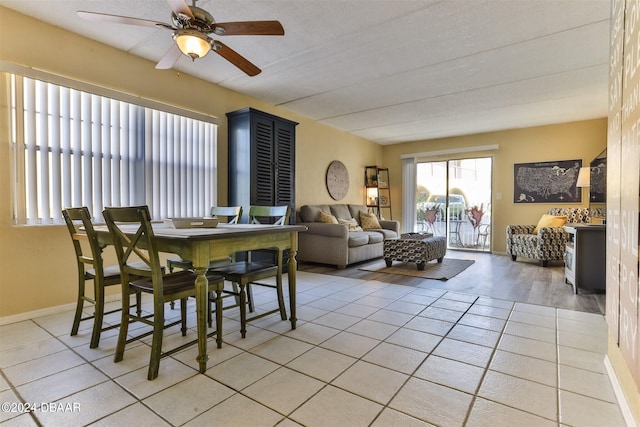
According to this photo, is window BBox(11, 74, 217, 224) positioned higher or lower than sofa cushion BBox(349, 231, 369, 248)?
higher

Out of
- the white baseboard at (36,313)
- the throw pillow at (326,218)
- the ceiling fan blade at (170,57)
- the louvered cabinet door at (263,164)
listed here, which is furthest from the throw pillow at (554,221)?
the white baseboard at (36,313)

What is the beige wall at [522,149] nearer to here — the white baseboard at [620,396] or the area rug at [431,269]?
the area rug at [431,269]

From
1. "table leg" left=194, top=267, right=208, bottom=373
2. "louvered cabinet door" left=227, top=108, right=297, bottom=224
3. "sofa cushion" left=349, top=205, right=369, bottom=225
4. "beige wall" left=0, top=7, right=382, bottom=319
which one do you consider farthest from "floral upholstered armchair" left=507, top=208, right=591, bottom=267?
"beige wall" left=0, top=7, right=382, bottom=319

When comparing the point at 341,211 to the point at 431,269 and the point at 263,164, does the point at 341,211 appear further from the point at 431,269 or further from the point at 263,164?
the point at 263,164

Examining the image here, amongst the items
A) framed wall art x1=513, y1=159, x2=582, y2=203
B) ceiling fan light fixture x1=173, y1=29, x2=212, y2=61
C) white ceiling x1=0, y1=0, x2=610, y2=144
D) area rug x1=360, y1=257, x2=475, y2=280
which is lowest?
area rug x1=360, y1=257, x2=475, y2=280

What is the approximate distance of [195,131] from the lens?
12.3ft

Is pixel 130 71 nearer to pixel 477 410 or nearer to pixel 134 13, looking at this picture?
pixel 134 13

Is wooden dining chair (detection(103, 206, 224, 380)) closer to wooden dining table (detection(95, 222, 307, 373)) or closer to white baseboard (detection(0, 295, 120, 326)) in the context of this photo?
wooden dining table (detection(95, 222, 307, 373))

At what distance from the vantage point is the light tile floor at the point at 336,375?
1.34 metres

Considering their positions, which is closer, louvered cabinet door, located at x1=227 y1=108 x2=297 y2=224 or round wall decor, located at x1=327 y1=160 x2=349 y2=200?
louvered cabinet door, located at x1=227 y1=108 x2=297 y2=224

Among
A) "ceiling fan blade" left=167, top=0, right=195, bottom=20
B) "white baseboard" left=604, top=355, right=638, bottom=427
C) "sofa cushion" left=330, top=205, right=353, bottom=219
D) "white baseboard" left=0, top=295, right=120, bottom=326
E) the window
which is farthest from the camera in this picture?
"sofa cushion" left=330, top=205, right=353, bottom=219

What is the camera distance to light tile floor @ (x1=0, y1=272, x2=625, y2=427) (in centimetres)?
134

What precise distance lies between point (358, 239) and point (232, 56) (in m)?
3.10

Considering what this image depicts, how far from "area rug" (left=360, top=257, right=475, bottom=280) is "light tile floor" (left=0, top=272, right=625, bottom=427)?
1464 millimetres
